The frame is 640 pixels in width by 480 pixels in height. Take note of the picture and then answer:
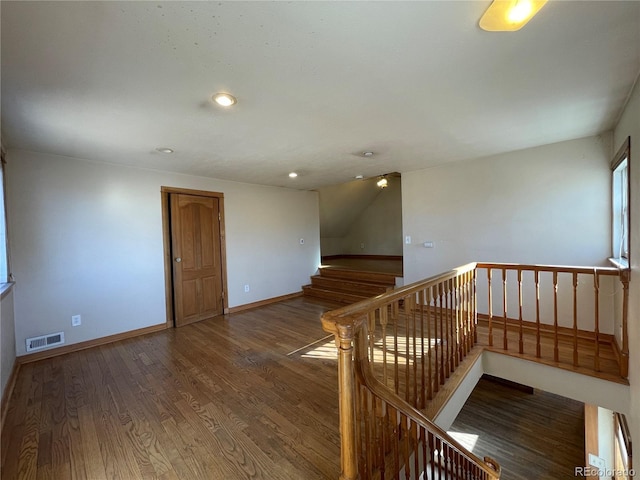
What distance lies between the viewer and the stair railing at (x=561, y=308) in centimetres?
228

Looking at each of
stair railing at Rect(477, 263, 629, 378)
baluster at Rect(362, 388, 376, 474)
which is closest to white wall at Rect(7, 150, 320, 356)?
baluster at Rect(362, 388, 376, 474)

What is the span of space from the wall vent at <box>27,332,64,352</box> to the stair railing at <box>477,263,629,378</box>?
4.61 m

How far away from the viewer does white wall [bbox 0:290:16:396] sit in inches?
86.1

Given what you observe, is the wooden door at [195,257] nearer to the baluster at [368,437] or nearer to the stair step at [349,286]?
the stair step at [349,286]

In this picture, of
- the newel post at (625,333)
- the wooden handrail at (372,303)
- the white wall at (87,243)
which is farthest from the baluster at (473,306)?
the white wall at (87,243)

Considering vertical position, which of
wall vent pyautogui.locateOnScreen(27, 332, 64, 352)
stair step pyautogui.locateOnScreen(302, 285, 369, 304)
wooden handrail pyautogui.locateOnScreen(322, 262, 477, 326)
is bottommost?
stair step pyautogui.locateOnScreen(302, 285, 369, 304)

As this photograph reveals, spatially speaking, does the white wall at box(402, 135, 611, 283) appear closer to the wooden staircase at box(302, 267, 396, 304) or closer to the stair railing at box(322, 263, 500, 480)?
the wooden staircase at box(302, 267, 396, 304)

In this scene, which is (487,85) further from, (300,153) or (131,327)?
(131,327)

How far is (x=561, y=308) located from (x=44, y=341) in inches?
231

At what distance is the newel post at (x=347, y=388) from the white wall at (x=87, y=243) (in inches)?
137

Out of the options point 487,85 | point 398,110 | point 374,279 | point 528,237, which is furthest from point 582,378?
point 374,279

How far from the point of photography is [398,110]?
213 centimetres

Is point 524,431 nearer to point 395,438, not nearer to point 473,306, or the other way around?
point 473,306

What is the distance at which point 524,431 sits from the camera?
354 centimetres
